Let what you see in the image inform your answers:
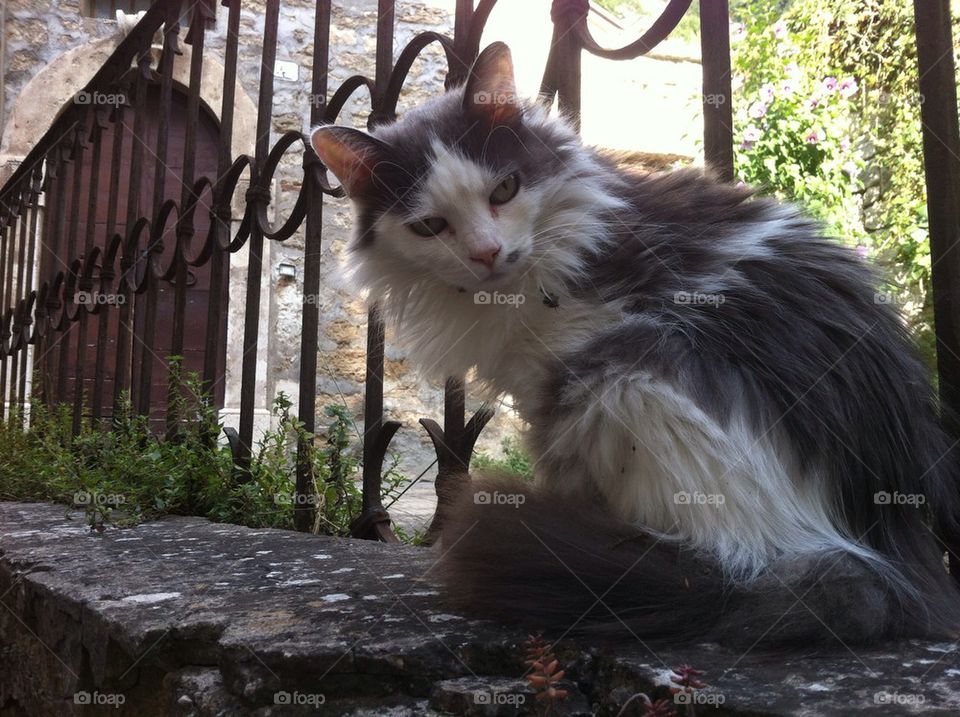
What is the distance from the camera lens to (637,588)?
1320 millimetres

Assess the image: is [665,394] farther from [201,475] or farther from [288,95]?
[288,95]

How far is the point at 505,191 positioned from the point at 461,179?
0.11 meters

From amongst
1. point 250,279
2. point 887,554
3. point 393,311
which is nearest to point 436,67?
point 250,279

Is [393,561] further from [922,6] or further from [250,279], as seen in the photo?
[922,6]

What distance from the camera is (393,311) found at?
7.46 feet

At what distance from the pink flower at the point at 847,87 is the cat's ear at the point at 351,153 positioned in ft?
17.7

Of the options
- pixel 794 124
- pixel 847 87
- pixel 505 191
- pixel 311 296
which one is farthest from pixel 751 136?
pixel 505 191

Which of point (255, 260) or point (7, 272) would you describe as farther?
point (7, 272)

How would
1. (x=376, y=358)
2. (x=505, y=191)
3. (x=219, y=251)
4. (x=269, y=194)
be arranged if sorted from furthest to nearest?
(x=219, y=251), (x=269, y=194), (x=376, y=358), (x=505, y=191)

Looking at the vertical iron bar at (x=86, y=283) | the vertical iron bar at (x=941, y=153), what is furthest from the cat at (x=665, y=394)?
the vertical iron bar at (x=86, y=283)

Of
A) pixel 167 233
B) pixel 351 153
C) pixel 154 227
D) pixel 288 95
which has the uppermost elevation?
pixel 288 95

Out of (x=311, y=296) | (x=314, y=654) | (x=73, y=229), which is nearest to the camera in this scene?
(x=314, y=654)

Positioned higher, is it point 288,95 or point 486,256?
point 288,95

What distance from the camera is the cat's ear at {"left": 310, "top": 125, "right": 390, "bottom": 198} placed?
2.09 metres
